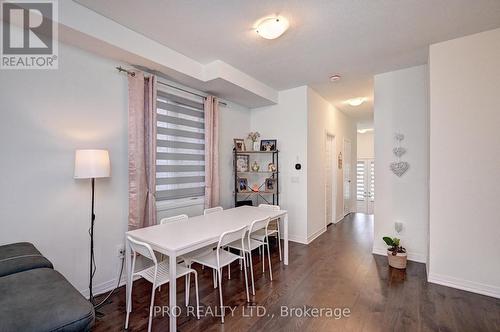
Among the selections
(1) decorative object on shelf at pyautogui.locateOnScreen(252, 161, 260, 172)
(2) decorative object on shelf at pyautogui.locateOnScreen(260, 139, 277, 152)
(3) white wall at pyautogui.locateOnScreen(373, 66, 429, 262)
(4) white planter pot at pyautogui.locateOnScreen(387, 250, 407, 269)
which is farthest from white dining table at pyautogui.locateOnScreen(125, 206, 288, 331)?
(3) white wall at pyautogui.locateOnScreen(373, 66, 429, 262)

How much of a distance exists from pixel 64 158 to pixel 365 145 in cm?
810

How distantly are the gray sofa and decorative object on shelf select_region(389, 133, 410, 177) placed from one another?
3687 mm

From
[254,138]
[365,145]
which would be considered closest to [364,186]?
[365,145]

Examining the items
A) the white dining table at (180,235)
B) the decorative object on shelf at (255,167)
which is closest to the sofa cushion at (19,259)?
the white dining table at (180,235)

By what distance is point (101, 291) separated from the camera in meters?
2.37

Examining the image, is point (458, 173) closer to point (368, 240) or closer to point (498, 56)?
point (498, 56)

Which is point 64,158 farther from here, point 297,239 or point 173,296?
point 297,239

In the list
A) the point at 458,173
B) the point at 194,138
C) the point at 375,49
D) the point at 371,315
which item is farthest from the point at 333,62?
the point at 371,315

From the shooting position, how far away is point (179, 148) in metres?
3.20

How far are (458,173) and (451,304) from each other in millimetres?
1310

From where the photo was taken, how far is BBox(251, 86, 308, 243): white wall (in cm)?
394

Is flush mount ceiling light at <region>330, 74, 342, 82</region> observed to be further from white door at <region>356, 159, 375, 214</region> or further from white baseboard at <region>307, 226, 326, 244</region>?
white door at <region>356, 159, 375, 214</region>

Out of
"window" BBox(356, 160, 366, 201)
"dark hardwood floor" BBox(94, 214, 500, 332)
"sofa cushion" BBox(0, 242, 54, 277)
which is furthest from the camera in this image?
"window" BBox(356, 160, 366, 201)

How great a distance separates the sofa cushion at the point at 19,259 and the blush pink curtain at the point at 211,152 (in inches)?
77.4
